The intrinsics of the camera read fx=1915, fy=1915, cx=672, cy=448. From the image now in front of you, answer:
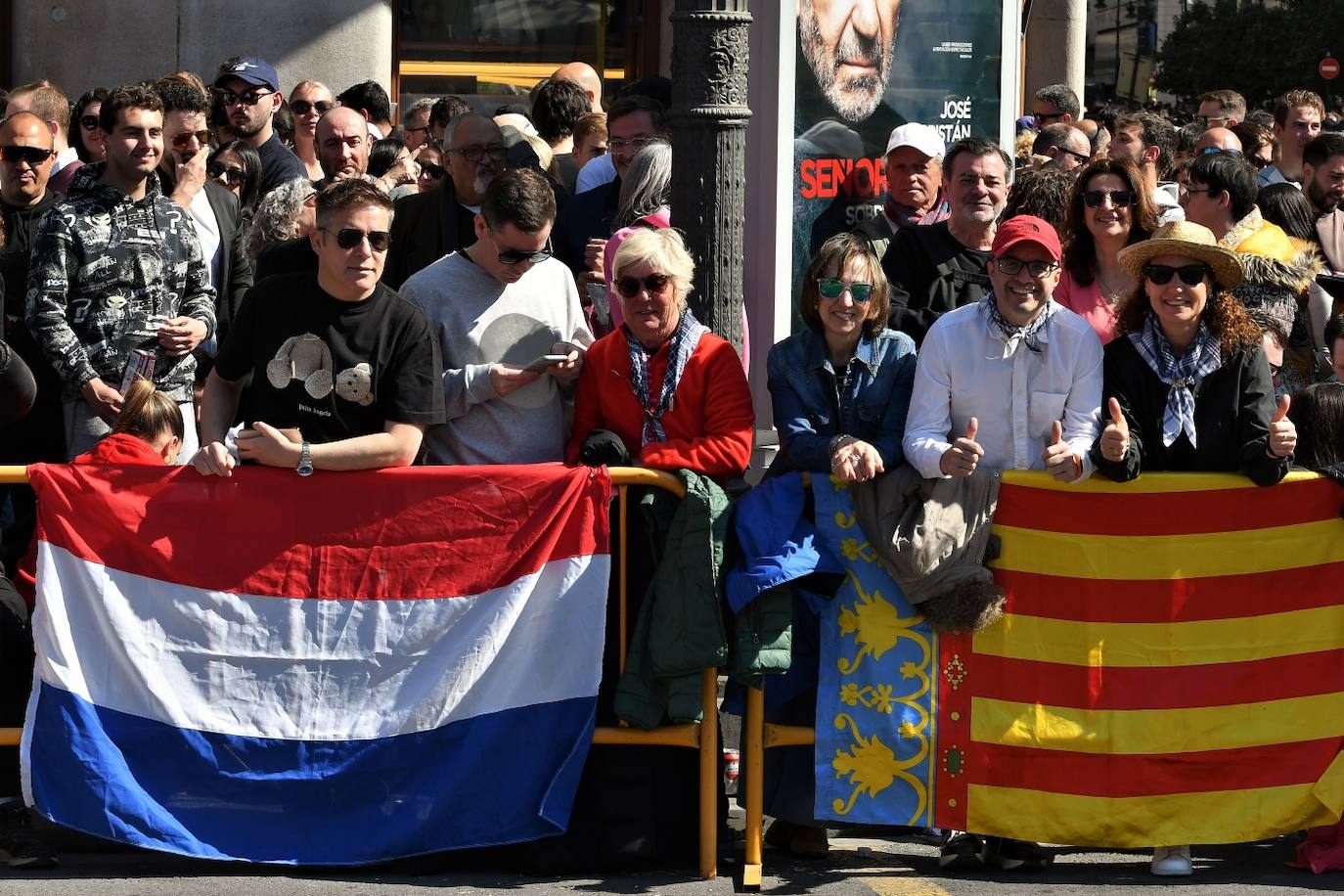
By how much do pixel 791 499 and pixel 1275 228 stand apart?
316 centimetres

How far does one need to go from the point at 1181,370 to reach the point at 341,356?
2650 mm

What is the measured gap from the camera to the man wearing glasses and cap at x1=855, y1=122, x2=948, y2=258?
25.0 ft

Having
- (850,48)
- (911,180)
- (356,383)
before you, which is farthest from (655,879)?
(850,48)

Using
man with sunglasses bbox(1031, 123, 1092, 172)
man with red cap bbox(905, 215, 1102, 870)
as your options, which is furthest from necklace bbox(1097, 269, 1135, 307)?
man with sunglasses bbox(1031, 123, 1092, 172)

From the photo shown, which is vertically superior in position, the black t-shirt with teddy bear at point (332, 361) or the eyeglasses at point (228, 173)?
the eyeglasses at point (228, 173)

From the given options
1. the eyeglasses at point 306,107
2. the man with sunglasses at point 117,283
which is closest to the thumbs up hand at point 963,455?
the man with sunglasses at point 117,283

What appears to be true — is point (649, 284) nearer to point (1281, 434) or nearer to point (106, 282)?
point (1281, 434)

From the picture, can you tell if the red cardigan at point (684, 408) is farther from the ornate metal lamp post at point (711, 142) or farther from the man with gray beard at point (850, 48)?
the man with gray beard at point (850, 48)

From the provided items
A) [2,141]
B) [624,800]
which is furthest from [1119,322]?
[2,141]

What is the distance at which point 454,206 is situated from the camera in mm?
7688

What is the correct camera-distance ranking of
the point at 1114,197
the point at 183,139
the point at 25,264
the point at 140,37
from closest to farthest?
1. the point at 1114,197
2. the point at 25,264
3. the point at 183,139
4. the point at 140,37

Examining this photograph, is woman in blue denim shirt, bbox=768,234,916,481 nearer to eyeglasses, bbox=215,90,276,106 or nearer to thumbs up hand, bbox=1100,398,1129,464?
thumbs up hand, bbox=1100,398,1129,464

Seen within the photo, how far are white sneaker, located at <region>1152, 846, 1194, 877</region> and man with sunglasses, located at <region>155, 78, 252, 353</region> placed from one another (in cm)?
397

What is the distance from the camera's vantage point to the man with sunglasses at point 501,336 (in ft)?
20.6
